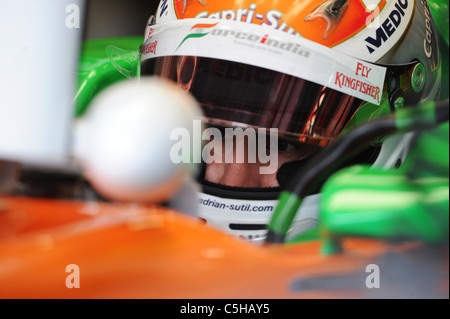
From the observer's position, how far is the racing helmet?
1016mm

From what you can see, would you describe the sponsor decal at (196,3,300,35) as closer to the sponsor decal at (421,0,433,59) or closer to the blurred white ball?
the sponsor decal at (421,0,433,59)

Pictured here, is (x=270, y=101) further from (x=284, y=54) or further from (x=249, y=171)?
(x=249, y=171)

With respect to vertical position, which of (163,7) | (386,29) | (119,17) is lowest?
(386,29)

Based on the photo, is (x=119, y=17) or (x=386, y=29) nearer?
(x=386, y=29)

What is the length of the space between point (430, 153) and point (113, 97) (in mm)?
355

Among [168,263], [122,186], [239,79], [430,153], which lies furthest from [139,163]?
[239,79]

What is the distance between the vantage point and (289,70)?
1.01 meters

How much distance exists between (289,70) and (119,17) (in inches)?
37.8

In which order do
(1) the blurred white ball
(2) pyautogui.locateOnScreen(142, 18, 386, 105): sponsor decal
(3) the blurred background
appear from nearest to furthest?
(1) the blurred white ball → (2) pyautogui.locateOnScreen(142, 18, 386, 105): sponsor decal → (3) the blurred background

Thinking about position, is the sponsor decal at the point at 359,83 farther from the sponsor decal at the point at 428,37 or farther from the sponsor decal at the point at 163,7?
the sponsor decal at the point at 163,7

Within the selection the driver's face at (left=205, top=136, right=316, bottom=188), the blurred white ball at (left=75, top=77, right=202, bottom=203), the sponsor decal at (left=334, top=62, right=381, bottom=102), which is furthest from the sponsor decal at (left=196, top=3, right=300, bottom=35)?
the blurred white ball at (left=75, top=77, right=202, bottom=203)

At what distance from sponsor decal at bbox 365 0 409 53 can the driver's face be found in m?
0.27

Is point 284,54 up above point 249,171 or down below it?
above

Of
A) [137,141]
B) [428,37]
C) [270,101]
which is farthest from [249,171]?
[137,141]
